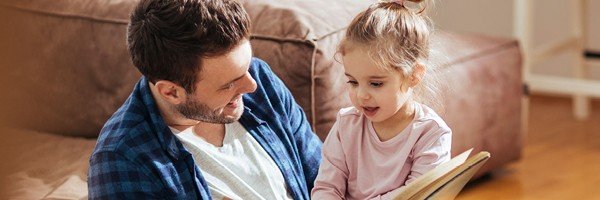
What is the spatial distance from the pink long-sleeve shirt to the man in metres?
0.09

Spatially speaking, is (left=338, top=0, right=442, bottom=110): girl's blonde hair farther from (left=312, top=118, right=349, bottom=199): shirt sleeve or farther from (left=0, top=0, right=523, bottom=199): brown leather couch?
(left=0, top=0, right=523, bottom=199): brown leather couch

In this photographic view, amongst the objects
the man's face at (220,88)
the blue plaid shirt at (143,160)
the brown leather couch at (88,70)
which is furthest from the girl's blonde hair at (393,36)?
the brown leather couch at (88,70)

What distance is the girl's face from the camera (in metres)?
1.02

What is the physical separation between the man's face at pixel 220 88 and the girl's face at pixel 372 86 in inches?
4.5

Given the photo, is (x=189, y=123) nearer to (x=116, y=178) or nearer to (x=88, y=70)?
(x=116, y=178)

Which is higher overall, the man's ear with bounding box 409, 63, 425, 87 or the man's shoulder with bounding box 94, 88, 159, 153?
the man's ear with bounding box 409, 63, 425, 87

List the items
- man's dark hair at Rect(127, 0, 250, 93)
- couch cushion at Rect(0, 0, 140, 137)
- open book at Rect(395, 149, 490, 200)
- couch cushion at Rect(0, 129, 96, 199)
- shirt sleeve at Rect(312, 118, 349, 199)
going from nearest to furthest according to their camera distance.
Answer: open book at Rect(395, 149, 490, 200) < man's dark hair at Rect(127, 0, 250, 93) < shirt sleeve at Rect(312, 118, 349, 199) < couch cushion at Rect(0, 129, 96, 199) < couch cushion at Rect(0, 0, 140, 137)

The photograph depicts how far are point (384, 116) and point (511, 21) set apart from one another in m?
2.56

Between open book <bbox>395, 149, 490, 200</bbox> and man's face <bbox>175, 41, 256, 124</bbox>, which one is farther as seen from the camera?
man's face <bbox>175, 41, 256, 124</bbox>

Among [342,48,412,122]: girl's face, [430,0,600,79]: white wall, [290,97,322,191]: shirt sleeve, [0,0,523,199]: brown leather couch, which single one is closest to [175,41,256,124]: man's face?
[342,48,412,122]: girl's face

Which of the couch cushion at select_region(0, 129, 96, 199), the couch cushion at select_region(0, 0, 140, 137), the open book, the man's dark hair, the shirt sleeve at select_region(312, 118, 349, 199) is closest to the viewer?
the open book

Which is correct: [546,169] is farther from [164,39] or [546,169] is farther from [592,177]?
[164,39]

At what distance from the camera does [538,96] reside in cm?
355

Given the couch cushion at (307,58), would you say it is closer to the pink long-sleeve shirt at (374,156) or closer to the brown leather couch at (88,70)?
the brown leather couch at (88,70)
